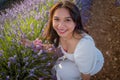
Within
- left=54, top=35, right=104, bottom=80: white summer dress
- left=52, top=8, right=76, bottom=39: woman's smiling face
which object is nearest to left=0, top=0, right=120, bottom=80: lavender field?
left=54, top=35, right=104, bottom=80: white summer dress

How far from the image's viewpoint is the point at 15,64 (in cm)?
315

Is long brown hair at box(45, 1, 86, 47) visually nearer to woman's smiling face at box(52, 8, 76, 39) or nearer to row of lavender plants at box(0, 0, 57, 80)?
woman's smiling face at box(52, 8, 76, 39)

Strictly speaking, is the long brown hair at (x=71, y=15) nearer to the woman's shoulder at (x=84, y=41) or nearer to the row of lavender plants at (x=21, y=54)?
the woman's shoulder at (x=84, y=41)

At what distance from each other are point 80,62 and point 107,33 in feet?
7.73

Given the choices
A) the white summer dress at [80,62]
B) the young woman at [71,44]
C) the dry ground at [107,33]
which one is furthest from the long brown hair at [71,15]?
the dry ground at [107,33]

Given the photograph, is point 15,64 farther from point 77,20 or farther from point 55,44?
point 77,20

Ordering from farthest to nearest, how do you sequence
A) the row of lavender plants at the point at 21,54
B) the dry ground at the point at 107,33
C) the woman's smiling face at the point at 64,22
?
1. the dry ground at the point at 107,33
2. the row of lavender plants at the point at 21,54
3. the woman's smiling face at the point at 64,22

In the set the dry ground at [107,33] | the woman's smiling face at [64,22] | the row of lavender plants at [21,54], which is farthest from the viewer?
the dry ground at [107,33]

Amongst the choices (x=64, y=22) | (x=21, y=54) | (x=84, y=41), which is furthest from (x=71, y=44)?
(x=21, y=54)

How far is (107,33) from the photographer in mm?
5172

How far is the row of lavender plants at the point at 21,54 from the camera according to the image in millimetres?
3127

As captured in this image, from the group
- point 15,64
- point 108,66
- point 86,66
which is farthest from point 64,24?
point 108,66

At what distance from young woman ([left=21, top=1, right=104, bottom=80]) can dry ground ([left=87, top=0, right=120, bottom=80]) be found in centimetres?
107

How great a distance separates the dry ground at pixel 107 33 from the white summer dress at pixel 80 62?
1.05 metres
